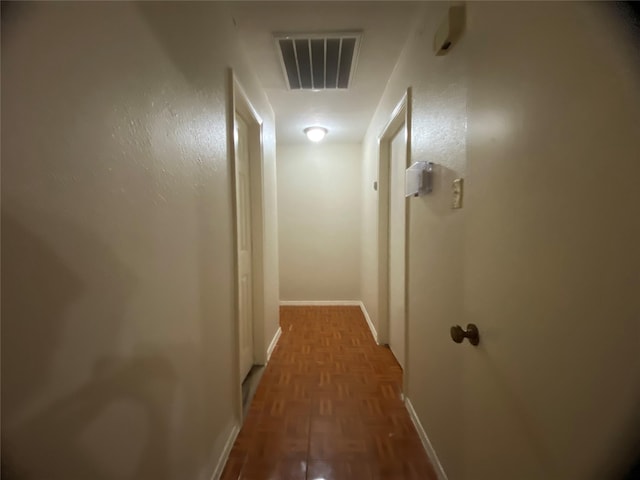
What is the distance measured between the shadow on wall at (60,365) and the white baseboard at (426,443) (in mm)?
1246

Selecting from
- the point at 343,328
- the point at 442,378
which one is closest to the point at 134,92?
the point at 442,378

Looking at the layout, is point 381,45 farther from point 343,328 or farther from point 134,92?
point 343,328

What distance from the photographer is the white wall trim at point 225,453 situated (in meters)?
1.24

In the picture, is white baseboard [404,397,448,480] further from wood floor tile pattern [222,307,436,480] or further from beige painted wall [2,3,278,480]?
beige painted wall [2,3,278,480]

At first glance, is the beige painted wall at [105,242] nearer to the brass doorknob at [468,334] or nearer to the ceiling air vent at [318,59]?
the ceiling air vent at [318,59]

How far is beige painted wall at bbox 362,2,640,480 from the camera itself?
448mm

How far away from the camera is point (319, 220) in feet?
13.4

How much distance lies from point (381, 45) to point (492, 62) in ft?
3.99

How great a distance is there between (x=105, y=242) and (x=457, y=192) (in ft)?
3.79

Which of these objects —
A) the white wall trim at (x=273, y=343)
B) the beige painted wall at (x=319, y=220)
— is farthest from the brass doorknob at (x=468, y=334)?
the beige painted wall at (x=319, y=220)

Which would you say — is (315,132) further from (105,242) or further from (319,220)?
(105,242)

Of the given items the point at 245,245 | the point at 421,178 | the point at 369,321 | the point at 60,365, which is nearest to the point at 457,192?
the point at 421,178

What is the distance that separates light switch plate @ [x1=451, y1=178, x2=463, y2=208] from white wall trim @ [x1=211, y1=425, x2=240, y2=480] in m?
1.60

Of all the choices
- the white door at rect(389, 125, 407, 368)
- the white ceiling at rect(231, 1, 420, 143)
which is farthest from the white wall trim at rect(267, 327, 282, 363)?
the white ceiling at rect(231, 1, 420, 143)
